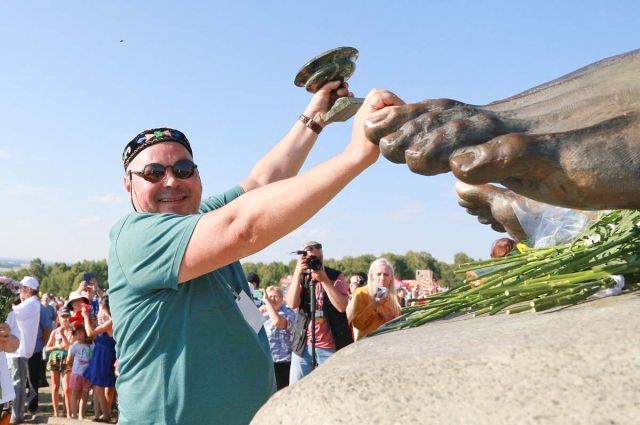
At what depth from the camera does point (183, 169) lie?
2.61 m

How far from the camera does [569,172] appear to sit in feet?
5.28

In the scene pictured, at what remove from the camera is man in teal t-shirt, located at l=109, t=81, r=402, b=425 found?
2029mm

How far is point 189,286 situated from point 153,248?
0.22m

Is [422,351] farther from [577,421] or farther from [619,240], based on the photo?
[619,240]

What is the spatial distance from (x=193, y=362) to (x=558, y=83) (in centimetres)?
140

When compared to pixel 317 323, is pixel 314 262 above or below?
above

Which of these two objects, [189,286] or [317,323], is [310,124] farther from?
[317,323]

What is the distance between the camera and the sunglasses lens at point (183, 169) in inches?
102

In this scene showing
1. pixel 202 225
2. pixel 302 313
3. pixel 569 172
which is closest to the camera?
pixel 569 172

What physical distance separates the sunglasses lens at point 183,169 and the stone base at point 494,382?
1281 mm

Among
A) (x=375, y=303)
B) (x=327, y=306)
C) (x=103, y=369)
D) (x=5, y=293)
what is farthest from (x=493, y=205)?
(x=103, y=369)

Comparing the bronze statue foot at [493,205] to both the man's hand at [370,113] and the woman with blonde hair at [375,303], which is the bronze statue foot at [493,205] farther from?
the woman with blonde hair at [375,303]

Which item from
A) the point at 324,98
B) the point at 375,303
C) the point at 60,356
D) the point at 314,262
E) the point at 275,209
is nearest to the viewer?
the point at 275,209

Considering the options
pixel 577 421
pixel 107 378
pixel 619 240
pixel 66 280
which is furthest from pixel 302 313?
pixel 66 280
